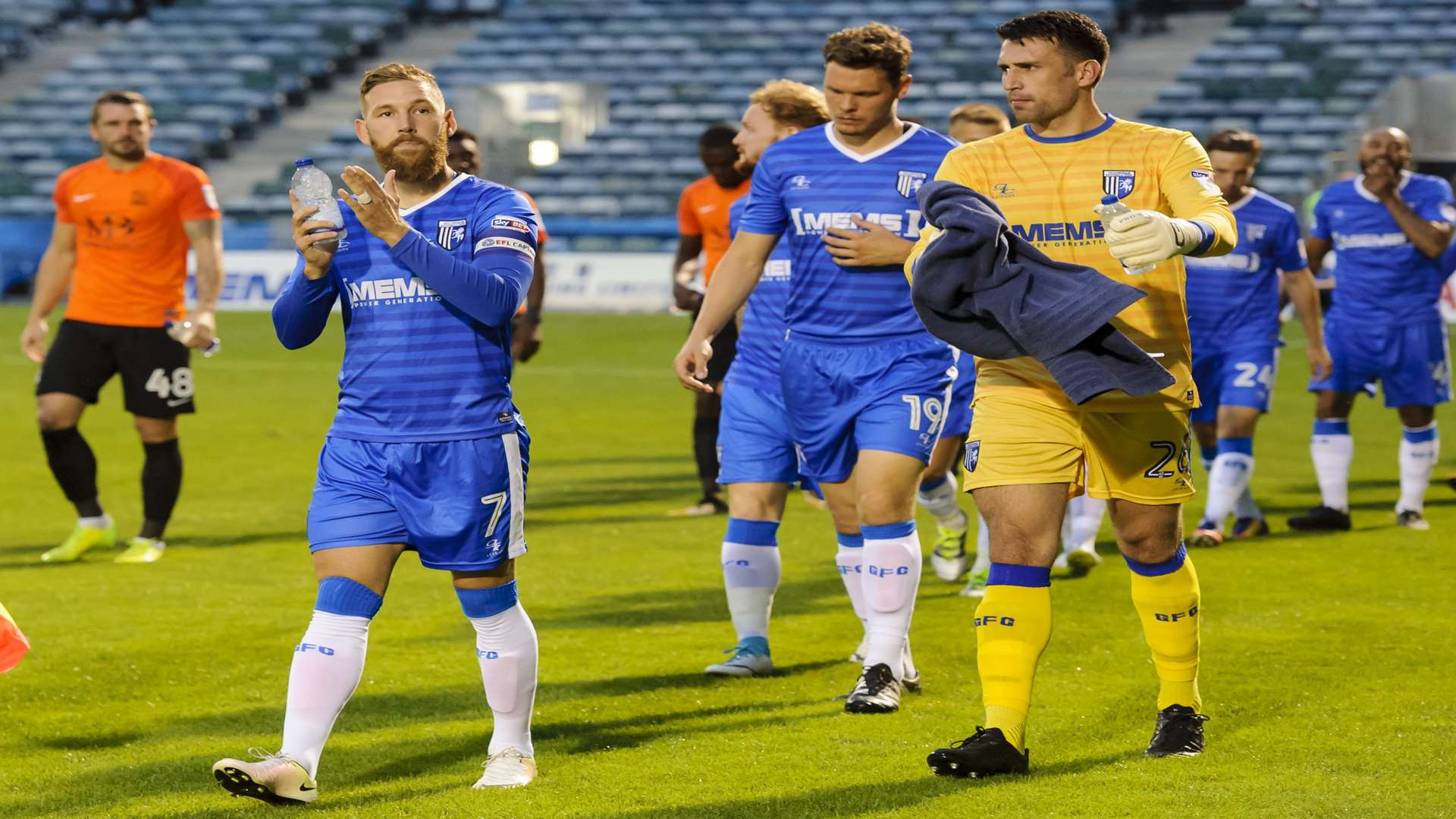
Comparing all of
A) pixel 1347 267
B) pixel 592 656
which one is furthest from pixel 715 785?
pixel 1347 267

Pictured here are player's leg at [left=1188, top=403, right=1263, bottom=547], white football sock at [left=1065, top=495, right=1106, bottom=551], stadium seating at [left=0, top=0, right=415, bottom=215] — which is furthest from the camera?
stadium seating at [left=0, top=0, right=415, bottom=215]

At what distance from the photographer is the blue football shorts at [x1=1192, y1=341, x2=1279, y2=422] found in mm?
8656

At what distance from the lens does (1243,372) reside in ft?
28.4

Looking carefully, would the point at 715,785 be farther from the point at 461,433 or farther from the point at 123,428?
the point at 123,428

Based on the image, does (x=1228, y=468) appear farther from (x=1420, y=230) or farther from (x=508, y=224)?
(x=508, y=224)

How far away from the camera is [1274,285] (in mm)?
8727

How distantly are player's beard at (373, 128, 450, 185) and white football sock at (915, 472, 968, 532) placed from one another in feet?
11.6

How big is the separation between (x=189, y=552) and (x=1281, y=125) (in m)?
21.3

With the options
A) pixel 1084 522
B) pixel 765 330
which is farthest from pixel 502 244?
pixel 1084 522

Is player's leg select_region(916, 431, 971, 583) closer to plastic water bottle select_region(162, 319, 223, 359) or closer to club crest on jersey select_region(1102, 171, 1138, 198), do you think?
club crest on jersey select_region(1102, 171, 1138, 198)

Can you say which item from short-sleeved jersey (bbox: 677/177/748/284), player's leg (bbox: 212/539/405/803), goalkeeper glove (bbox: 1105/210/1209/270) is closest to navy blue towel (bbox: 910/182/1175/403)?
goalkeeper glove (bbox: 1105/210/1209/270)

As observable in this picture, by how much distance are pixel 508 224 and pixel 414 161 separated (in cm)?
27

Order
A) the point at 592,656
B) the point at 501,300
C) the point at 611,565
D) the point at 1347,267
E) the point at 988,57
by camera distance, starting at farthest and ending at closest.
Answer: the point at 988,57, the point at 1347,267, the point at 611,565, the point at 592,656, the point at 501,300

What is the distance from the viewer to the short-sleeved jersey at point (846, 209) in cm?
560
